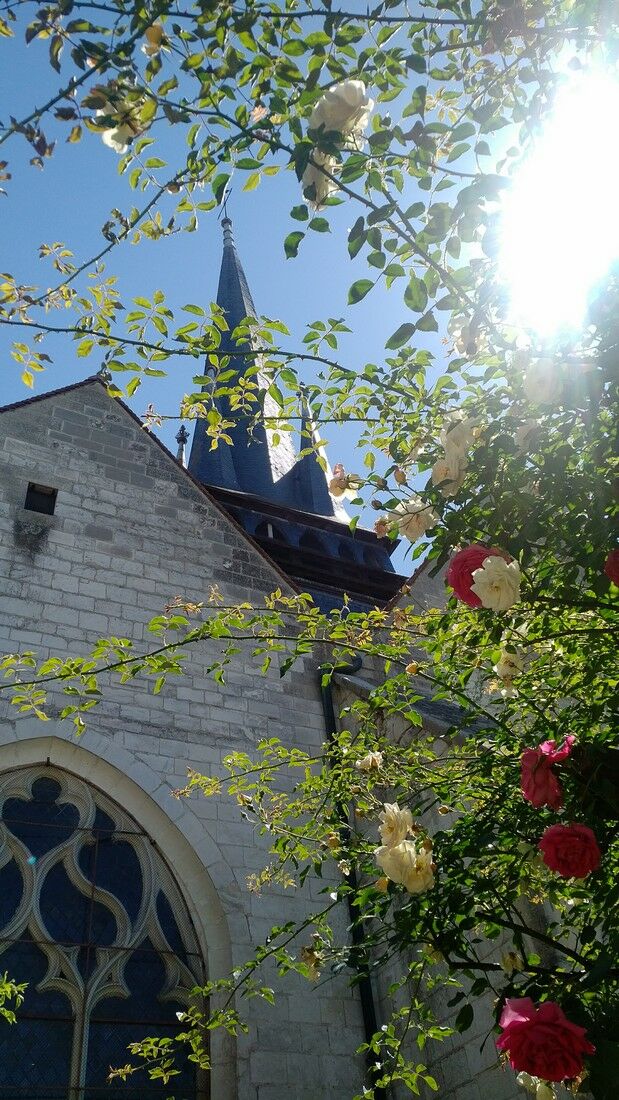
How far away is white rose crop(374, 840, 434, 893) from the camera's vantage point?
219cm

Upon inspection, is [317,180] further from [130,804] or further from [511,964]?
[130,804]

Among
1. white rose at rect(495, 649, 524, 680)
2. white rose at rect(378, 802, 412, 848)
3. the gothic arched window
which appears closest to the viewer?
white rose at rect(378, 802, 412, 848)

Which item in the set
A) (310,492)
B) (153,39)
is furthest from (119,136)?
(310,492)

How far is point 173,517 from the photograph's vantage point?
6.59 meters

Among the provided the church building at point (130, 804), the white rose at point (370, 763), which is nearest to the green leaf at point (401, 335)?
the white rose at point (370, 763)

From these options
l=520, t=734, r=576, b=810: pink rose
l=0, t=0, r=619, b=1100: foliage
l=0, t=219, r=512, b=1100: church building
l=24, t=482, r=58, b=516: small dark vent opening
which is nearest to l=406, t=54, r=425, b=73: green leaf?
l=0, t=0, r=619, b=1100: foliage

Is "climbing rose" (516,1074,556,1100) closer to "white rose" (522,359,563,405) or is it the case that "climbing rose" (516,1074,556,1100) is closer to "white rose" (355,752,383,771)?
"white rose" (355,752,383,771)

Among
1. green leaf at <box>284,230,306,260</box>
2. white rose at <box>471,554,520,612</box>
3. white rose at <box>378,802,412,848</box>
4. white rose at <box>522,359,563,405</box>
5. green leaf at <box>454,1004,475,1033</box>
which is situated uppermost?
green leaf at <box>284,230,306,260</box>

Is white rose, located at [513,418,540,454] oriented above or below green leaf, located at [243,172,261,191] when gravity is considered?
below

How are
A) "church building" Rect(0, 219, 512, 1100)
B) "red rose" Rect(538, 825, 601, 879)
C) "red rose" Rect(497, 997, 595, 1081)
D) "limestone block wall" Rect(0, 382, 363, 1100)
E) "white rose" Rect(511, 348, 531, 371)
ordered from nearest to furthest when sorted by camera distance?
"red rose" Rect(497, 997, 595, 1081)
"red rose" Rect(538, 825, 601, 879)
"white rose" Rect(511, 348, 531, 371)
"church building" Rect(0, 219, 512, 1100)
"limestone block wall" Rect(0, 382, 363, 1100)

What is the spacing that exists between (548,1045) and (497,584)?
0.85 meters

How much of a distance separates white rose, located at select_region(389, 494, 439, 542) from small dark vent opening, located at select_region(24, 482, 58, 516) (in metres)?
4.07

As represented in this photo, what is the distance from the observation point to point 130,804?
5.14 meters

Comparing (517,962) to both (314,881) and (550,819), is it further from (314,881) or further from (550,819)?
(314,881)
